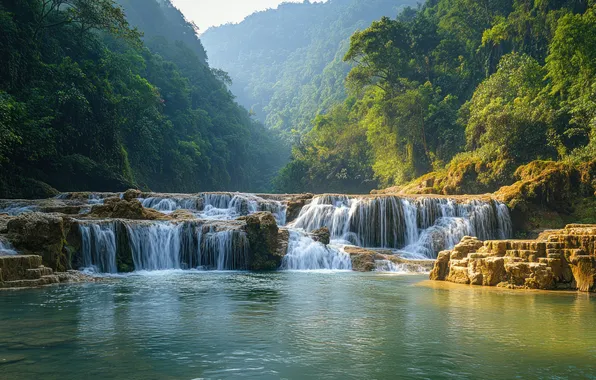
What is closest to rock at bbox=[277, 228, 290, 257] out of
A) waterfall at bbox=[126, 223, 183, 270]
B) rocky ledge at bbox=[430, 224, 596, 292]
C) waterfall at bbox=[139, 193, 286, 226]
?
waterfall at bbox=[126, 223, 183, 270]

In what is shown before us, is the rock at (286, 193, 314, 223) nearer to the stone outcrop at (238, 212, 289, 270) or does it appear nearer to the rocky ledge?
the stone outcrop at (238, 212, 289, 270)

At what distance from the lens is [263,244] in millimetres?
16266

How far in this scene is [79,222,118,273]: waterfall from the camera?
1400 centimetres

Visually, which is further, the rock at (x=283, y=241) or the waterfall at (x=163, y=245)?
the rock at (x=283, y=241)

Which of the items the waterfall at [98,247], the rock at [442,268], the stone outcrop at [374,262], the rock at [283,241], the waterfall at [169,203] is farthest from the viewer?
the waterfall at [169,203]

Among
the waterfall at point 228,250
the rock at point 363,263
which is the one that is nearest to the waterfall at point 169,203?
the waterfall at point 228,250

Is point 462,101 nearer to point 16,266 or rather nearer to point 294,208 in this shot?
point 294,208

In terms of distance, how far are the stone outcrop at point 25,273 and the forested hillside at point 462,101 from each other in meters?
22.9

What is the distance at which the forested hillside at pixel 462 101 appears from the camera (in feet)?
86.9

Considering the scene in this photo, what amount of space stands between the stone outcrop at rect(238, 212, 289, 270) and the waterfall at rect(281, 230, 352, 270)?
442 mm

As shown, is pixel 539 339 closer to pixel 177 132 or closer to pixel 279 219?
pixel 279 219

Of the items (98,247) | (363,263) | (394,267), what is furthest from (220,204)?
(394,267)

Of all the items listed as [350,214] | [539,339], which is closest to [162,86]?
[350,214]

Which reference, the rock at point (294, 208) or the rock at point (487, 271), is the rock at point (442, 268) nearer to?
the rock at point (487, 271)
